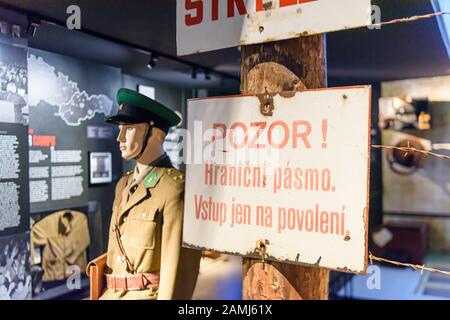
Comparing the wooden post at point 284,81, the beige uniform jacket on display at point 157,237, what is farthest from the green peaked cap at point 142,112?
the wooden post at point 284,81

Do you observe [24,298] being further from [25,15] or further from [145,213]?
[25,15]

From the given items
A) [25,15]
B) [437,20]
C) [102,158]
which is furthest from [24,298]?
[437,20]

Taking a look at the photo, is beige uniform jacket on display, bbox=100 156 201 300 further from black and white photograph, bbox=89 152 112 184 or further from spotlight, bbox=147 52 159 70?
black and white photograph, bbox=89 152 112 184

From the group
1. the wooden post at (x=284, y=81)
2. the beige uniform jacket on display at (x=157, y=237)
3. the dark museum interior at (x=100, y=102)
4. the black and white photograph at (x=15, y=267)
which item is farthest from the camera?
the black and white photograph at (x=15, y=267)

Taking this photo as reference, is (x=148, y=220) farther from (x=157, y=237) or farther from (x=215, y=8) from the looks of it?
(x=215, y=8)

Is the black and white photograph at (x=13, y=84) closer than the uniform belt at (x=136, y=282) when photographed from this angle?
No

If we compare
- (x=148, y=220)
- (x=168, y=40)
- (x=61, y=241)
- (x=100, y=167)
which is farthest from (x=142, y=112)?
(x=61, y=241)

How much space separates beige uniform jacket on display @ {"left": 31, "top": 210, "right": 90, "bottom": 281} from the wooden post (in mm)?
2217

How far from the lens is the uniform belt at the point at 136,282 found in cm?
165

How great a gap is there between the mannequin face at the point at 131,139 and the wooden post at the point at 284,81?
667 mm

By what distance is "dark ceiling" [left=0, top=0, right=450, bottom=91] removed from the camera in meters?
2.00

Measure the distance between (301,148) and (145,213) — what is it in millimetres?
833

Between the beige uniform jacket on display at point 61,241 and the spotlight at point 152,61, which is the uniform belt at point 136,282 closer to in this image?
the spotlight at point 152,61

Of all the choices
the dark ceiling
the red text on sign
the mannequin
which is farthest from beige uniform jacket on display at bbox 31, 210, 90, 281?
the red text on sign
